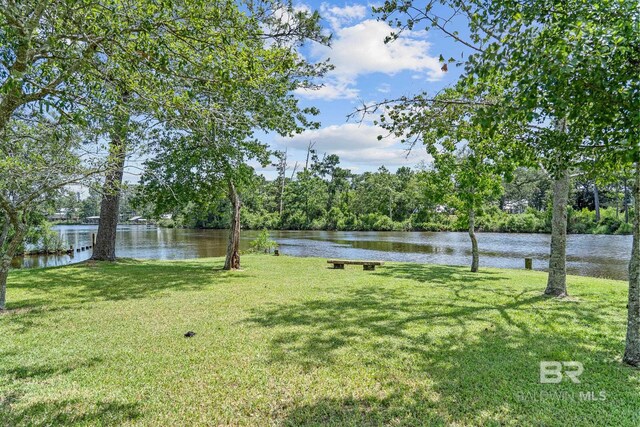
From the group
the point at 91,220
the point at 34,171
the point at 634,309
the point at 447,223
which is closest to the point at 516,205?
the point at 447,223

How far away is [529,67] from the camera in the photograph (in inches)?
125

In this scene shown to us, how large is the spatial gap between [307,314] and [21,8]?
5661mm

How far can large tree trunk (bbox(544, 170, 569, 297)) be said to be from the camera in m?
8.71

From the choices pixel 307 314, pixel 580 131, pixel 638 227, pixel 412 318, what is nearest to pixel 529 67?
pixel 580 131

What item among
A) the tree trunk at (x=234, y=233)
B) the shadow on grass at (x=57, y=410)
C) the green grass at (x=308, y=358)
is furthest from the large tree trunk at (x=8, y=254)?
the tree trunk at (x=234, y=233)

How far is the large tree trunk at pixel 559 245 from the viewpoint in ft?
28.6

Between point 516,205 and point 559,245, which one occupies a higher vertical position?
point 516,205

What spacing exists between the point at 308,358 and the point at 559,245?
23.9 feet

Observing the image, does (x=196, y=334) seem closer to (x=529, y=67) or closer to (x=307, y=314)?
(x=307, y=314)

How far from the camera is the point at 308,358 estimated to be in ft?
15.2

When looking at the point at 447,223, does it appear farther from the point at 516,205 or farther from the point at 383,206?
the point at 516,205

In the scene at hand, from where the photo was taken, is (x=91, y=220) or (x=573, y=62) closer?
(x=573, y=62)

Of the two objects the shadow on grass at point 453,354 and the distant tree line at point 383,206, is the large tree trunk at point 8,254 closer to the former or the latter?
Answer: the shadow on grass at point 453,354
